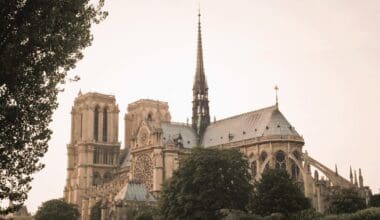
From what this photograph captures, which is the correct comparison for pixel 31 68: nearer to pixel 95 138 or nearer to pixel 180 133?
pixel 180 133

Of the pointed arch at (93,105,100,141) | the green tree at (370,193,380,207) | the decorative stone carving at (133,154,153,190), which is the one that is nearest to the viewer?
the green tree at (370,193,380,207)

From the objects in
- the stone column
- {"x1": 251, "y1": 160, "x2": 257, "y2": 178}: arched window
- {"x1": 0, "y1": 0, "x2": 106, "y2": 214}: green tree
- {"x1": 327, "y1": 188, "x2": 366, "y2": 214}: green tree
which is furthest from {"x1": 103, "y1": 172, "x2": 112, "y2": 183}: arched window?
{"x1": 0, "y1": 0, "x2": 106, "y2": 214}: green tree

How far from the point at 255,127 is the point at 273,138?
5.73m

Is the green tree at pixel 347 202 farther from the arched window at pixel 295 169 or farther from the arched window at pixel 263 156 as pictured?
the arched window at pixel 263 156

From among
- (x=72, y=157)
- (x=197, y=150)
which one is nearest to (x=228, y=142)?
(x=197, y=150)

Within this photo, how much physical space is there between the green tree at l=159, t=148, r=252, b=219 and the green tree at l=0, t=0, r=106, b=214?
29273mm

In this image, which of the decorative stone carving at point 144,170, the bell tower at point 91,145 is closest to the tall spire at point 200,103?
the decorative stone carving at point 144,170

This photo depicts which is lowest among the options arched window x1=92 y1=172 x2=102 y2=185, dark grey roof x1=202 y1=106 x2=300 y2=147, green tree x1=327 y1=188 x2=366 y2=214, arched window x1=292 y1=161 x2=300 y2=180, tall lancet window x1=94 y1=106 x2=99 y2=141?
green tree x1=327 y1=188 x2=366 y2=214

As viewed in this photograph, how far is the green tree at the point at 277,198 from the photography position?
168 ft

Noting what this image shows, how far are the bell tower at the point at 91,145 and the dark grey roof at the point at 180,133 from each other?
866 inches

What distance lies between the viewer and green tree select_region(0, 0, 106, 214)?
22.3 metres

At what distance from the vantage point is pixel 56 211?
267 ft

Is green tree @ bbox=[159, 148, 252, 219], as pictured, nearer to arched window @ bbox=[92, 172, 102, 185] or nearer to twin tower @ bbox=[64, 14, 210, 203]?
twin tower @ bbox=[64, 14, 210, 203]

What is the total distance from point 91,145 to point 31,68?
282 feet
